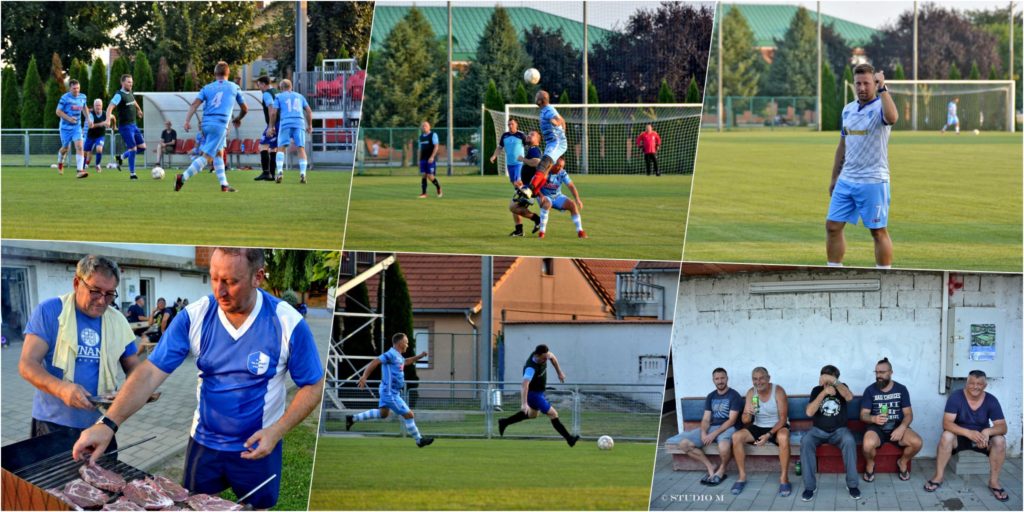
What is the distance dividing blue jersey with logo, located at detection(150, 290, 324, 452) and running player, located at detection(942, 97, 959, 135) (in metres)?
24.5

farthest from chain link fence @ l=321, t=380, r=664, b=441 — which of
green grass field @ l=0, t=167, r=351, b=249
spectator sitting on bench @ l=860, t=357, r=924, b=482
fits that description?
green grass field @ l=0, t=167, r=351, b=249

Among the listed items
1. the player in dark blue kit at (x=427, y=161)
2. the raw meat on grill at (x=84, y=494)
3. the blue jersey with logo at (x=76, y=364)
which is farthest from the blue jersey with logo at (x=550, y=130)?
the raw meat on grill at (x=84, y=494)

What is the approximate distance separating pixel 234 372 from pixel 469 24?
14245mm

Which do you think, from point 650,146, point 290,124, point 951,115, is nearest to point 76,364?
point 290,124

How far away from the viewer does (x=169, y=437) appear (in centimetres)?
828

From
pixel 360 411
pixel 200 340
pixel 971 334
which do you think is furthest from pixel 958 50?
pixel 200 340

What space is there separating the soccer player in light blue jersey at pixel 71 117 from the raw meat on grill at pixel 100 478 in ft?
20.7

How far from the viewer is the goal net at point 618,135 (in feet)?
64.5

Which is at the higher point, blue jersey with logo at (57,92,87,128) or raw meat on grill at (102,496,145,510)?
blue jersey with logo at (57,92,87,128)

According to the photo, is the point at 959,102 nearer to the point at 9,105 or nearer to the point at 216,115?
the point at 216,115

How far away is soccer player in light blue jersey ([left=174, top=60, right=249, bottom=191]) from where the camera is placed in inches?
445

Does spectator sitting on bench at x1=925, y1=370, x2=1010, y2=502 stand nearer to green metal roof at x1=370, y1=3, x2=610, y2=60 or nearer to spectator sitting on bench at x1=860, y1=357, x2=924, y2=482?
spectator sitting on bench at x1=860, y1=357, x2=924, y2=482

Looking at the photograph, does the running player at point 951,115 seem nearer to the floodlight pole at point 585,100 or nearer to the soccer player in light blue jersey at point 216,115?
the floodlight pole at point 585,100

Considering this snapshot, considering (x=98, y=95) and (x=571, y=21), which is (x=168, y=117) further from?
(x=571, y=21)
